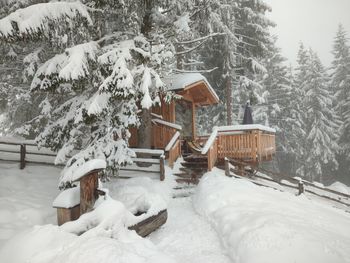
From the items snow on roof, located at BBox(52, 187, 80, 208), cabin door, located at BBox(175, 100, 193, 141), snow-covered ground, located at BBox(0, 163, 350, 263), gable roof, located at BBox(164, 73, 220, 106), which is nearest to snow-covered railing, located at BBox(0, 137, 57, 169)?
snow-covered ground, located at BBox(0, 163, 350, 263)

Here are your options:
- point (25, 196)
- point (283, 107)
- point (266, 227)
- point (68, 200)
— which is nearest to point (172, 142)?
point (25, 196)

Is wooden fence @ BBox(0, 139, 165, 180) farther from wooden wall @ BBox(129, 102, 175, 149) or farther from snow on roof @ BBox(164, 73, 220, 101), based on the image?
snow on roof @ BBox(164, 73, 220, 101)

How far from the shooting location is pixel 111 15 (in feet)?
33.1

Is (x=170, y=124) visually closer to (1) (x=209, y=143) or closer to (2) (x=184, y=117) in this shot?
(1) (x=209, y=143)

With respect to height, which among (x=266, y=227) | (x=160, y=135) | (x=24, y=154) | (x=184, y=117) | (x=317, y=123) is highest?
(x=317, y=123)

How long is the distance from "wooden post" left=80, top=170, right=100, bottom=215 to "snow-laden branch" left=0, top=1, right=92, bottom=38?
12.3ft

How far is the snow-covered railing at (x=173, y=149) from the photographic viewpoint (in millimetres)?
12219

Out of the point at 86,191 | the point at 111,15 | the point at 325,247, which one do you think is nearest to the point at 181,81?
the point at 111,15

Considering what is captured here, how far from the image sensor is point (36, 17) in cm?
712

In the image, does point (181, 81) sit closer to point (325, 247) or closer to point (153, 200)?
point (153, 200)

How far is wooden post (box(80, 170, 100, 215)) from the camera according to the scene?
6051 millimetres

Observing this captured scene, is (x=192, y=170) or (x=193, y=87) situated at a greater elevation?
(x=193, y=87)

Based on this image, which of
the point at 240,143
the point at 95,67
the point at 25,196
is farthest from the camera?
the point at 240,143

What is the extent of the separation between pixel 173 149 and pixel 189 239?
237 inches
